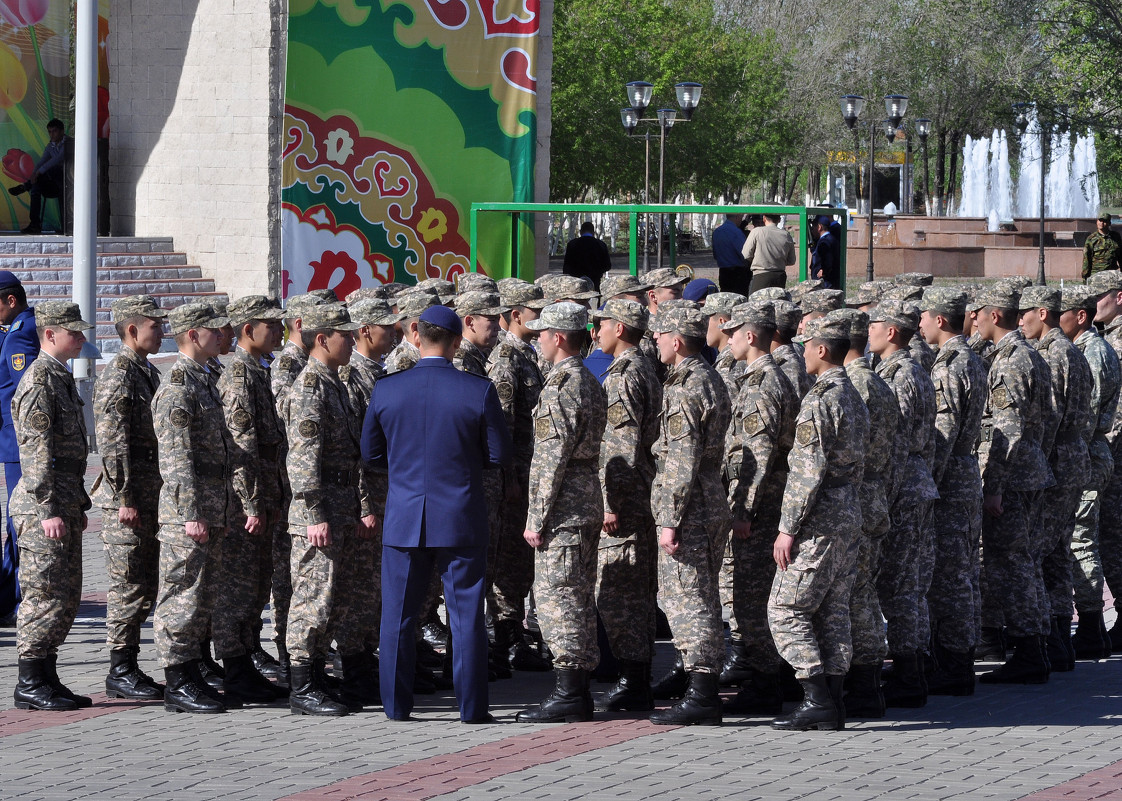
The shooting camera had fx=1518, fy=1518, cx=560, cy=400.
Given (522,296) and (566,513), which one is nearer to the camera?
(566,513)

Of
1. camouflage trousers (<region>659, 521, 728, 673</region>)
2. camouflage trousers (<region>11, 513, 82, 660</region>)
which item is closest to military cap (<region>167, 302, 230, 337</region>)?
camouflage trousers (<region>11, 513, 82, 660</region>)

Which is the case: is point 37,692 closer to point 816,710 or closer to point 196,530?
point 196,530

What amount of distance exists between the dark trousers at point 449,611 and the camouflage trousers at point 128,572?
1310 mm

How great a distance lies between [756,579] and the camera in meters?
7.78

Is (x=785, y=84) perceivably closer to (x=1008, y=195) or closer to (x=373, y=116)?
(x=1008, y=195)

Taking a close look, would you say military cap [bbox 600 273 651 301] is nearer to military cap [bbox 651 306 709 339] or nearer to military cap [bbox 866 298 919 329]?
military cap [bbox 866 298 919 329]

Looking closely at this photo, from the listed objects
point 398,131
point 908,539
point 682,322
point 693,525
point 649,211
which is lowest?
point 908,539

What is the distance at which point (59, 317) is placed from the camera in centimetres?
773

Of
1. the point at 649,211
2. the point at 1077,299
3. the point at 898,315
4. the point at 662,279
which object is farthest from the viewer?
the point at 649,211

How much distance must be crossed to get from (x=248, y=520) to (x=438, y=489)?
121cm

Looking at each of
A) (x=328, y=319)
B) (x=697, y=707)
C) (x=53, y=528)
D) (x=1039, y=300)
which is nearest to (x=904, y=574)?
(x=697, y=707)

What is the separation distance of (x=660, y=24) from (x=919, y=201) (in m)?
32.2

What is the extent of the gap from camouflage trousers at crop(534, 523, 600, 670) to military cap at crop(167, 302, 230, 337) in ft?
6.55

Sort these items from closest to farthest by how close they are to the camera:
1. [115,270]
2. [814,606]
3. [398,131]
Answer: [814,606] < [398,131] < [115,270]
